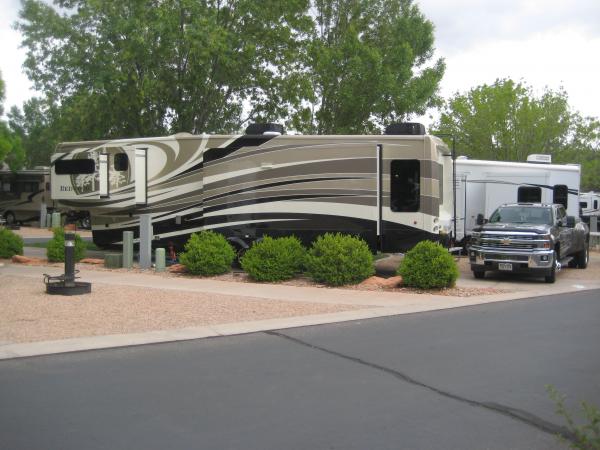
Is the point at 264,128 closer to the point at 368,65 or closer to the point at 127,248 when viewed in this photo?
the point at 127,248

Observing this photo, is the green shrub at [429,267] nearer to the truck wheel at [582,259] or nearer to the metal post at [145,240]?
the metal post at [145,240]

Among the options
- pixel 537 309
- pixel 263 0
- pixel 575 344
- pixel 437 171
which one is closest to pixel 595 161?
pixel 263 0

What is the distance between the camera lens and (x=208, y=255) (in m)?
15.0

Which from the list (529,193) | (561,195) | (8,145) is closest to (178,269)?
(529,193)

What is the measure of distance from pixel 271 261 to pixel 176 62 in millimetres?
10054

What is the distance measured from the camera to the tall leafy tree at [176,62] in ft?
66.9

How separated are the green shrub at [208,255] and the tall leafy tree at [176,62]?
7.18 metres

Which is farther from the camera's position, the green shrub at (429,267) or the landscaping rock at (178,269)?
the landscaping rock at (178,269)

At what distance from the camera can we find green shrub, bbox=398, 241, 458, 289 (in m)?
13.3

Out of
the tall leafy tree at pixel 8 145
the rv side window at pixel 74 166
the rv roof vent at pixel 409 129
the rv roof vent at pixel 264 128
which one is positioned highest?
the tall leafy tree at pixel 8 145

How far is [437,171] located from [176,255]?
688cm

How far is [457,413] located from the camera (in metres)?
5.67

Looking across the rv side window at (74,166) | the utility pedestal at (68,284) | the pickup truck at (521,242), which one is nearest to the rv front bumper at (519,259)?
the pickup truck at (521,242)

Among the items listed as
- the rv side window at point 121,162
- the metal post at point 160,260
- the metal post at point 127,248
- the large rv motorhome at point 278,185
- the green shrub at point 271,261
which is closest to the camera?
the green shrub at point 271,261
